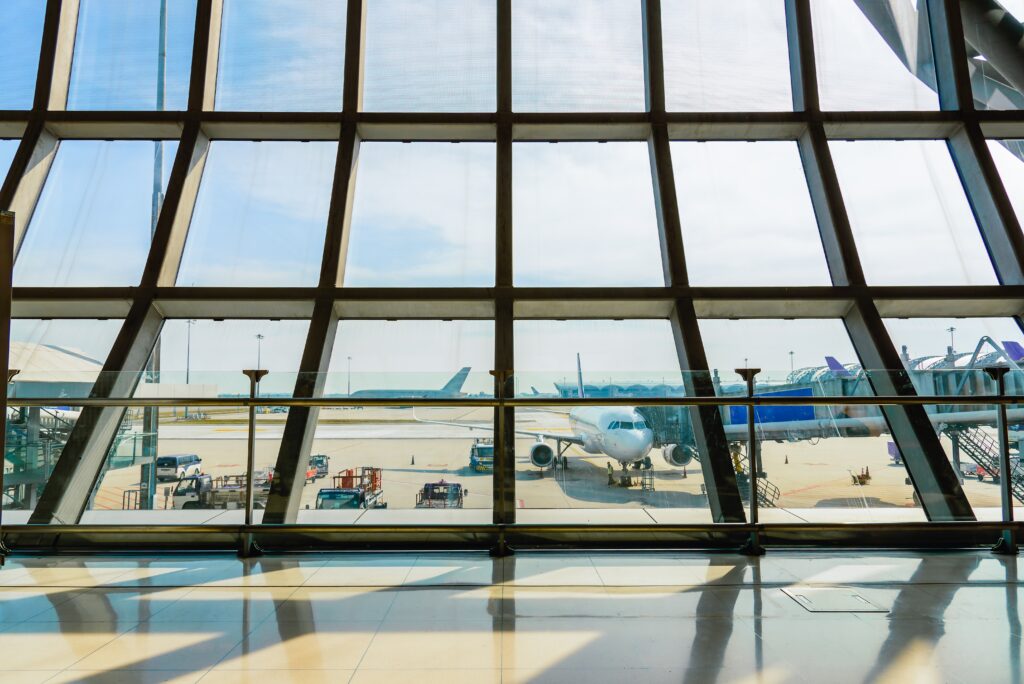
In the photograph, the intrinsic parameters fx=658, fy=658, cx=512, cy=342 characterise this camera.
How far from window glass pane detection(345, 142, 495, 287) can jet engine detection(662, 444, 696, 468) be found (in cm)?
159

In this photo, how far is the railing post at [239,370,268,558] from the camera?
3.39m

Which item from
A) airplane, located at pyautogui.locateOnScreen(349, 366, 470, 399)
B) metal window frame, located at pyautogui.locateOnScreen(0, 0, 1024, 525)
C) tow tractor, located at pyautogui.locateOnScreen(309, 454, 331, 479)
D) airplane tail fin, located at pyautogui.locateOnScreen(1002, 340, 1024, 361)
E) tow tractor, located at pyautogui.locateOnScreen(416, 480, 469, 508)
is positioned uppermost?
metal window frame, located at pyautogui.locateOnScreen(0, 0, 1024, 525)

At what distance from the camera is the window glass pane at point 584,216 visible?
4332mm

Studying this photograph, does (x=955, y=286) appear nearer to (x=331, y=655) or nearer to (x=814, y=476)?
(x=814, y=476)

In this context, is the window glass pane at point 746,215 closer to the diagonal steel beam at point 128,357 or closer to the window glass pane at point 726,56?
the window glass pane at point 726,56

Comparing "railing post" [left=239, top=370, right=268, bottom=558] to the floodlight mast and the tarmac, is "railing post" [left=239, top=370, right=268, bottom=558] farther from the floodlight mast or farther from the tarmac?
the floodlight mast

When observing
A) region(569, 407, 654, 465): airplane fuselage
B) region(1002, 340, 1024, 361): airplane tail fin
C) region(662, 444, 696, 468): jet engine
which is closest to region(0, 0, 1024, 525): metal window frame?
region(662, 444, 696, 468): jet engine

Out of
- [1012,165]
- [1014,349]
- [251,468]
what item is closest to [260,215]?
[251,468]

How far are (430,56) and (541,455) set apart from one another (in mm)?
3204

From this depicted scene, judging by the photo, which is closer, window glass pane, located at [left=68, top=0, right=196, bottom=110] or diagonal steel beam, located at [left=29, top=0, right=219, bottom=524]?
diagonal steel beam, located at [left=29, top=0, right=219, bottom=524]

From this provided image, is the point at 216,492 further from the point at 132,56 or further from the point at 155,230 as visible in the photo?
the point at 132,56

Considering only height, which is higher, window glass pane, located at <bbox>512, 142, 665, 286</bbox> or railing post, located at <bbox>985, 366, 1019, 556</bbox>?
window glass pane, located at <bbox>512, 142, 665, 286</bbox>

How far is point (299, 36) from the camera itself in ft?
16.3

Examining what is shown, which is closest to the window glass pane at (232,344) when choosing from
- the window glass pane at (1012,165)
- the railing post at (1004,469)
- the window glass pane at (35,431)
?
the window glass pane at (35,431)
